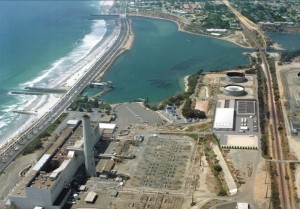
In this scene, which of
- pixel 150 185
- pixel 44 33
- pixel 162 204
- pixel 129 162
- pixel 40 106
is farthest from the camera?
pixel 44 33

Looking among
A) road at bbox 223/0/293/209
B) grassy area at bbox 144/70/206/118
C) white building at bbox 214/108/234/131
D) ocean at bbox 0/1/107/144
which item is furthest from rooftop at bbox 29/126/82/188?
road at bbox 223/0/293/209

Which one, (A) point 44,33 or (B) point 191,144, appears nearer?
(B) point 191,144

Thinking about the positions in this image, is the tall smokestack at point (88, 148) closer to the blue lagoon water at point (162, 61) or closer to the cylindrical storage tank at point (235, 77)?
the blue lagoon water at point (162, 61)

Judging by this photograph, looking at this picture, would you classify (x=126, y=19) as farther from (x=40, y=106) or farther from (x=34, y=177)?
(x=34, y=177)

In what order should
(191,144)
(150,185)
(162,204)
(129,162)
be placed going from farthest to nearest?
(191,144) < (129,162) < (150,185) < (162,204)

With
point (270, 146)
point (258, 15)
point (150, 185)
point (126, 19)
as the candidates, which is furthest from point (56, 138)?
point (258, 15)

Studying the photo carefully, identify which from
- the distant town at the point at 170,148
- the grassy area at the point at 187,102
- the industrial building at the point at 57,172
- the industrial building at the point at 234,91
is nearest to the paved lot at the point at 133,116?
the distant town at the point at 170,148
